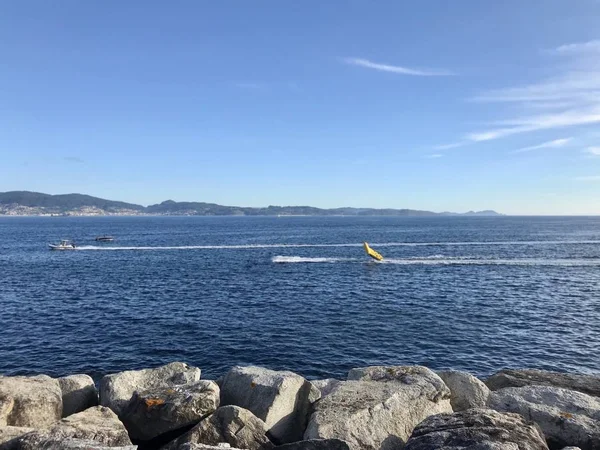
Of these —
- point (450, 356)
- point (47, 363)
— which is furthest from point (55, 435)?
point (450, 356)

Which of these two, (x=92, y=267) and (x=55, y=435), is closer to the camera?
(x=55, y=435)

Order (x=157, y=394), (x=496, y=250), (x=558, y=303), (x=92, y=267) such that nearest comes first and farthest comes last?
1. (x=157, y=394)
2. (x=558, y=303)
3. (x=92, y=267)
4. (x=496, y=250)

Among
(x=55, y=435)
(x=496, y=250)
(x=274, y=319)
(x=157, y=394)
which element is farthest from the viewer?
(x=496, y=250)

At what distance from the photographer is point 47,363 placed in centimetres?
2652

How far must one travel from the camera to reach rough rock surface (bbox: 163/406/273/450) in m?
11.2

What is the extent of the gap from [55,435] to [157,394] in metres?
3.16

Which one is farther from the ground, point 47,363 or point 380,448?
point 380,448

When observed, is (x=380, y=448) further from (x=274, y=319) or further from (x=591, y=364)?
(x=274, y=319)

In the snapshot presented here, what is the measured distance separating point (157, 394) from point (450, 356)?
20820 mm

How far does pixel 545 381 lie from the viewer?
1602cm

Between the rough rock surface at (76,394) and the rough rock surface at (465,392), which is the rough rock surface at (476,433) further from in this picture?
the rough rock surface at (76,394)

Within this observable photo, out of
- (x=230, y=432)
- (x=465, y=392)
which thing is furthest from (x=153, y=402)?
(x=465, y=392)

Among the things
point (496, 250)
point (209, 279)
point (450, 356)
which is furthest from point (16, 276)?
point (496, 250)

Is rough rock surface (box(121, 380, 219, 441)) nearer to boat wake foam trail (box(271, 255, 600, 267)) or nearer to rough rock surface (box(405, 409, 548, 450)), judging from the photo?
rough rock surface (box(405, 409, 548, 450))
